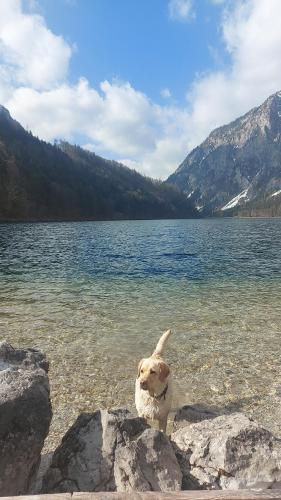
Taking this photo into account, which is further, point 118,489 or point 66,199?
point 66,199

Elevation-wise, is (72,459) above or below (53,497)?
below

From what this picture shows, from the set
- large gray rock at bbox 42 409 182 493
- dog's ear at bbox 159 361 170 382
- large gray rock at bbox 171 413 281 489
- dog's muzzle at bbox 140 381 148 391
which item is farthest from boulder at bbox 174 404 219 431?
large gray rock at bbox 42 409 182 493

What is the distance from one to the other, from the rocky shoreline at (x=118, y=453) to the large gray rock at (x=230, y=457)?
0.01 metres

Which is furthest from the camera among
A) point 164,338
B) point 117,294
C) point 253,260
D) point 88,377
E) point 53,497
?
point 253,260

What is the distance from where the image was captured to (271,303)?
19.0 m

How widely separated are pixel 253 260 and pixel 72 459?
3596 centimetres

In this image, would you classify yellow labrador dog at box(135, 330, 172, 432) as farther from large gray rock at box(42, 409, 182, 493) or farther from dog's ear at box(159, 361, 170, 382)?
large gray rock at box(42, 409, 182, 493)

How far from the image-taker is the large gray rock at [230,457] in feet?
15.0

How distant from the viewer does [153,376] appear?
21.8 ft

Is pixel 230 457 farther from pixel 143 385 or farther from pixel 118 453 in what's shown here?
pixel 143 385

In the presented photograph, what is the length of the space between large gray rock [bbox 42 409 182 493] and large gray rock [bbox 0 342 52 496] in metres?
0.42

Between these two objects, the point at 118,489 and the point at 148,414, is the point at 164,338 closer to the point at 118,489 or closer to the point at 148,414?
the point at 148,414

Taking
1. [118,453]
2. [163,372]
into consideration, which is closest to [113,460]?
[118,453]

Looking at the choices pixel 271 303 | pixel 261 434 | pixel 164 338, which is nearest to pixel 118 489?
pixel 261 434
